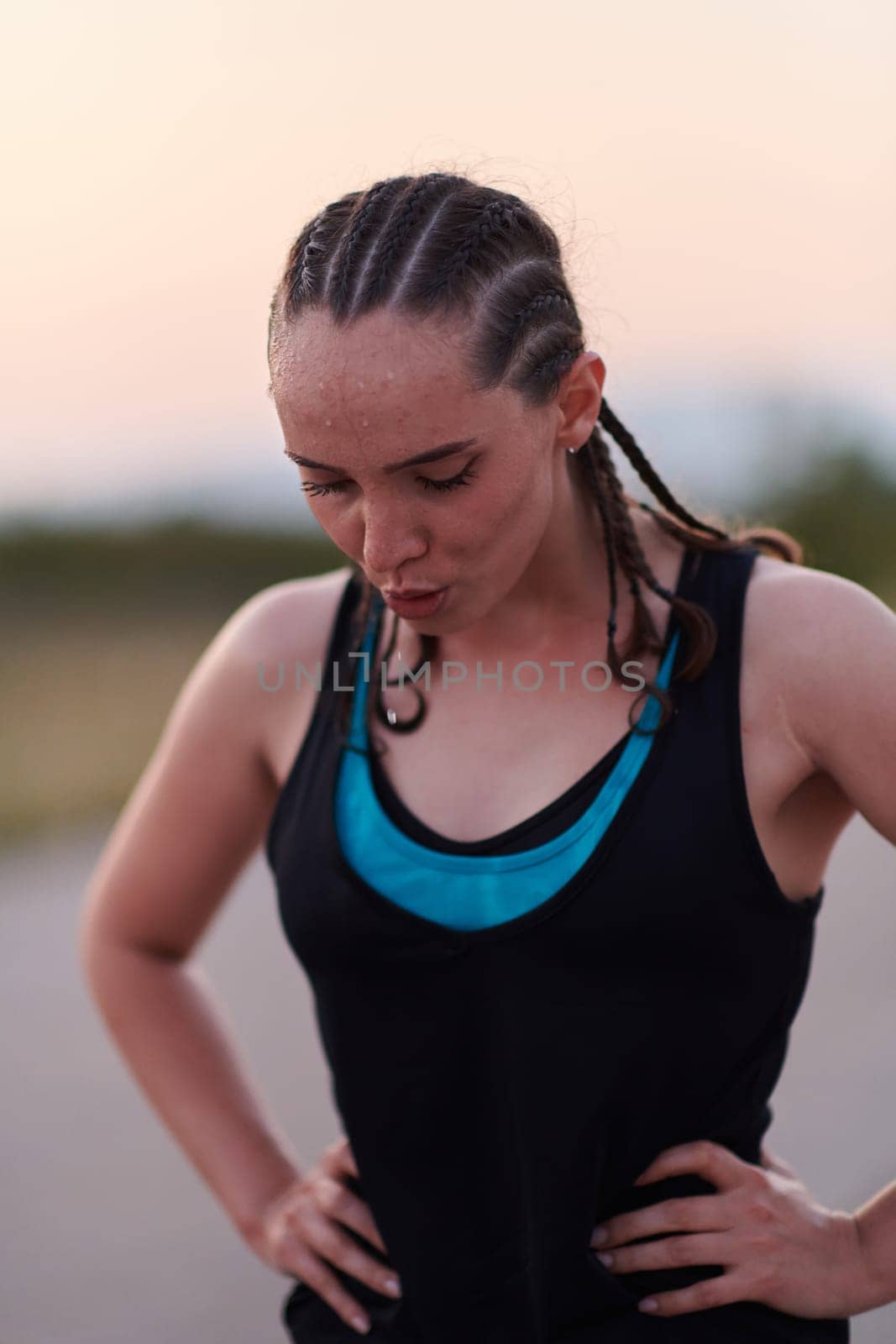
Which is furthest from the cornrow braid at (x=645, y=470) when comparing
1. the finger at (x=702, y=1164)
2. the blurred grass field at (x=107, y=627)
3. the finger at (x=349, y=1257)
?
the blurred grass field at (x=107, y=627)

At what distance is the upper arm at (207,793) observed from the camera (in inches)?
63.3

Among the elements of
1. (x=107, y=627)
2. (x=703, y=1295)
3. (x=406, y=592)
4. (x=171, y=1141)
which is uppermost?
(x=107, y=627)

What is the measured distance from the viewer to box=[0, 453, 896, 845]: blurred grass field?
23.7ft

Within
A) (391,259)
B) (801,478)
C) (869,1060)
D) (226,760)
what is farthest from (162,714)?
(391,259)

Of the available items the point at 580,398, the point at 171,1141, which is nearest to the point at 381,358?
the point at 580,398

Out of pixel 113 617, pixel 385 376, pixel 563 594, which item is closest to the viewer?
pixel 385 376

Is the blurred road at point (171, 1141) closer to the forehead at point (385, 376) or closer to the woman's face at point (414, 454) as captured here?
the woman's face at point (414, 454)

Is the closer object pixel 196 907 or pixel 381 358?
pixel 381 358

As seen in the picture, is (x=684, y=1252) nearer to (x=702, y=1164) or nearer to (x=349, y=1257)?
(x=702, y=1164)

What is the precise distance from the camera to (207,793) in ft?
5.41

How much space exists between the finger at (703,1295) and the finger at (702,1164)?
0.09 m

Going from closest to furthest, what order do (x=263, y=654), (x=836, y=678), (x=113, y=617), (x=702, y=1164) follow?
(x=836, y=678)
(x=702, y=1164)
(x=263, y=654)
(x=113, y=617)

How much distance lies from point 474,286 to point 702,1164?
0.89 metres

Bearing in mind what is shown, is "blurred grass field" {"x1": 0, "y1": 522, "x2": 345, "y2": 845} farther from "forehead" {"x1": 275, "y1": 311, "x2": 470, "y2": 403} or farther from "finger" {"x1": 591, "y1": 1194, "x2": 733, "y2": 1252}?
"forehead" {"x1": 275, "y1": 311, "x2": 470, "y2": 403}
